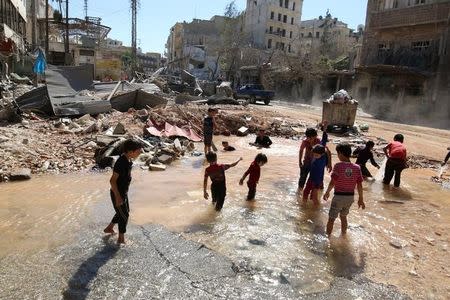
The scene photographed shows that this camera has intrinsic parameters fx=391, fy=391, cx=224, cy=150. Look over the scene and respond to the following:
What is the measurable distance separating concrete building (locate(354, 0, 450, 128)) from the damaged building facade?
76.9 feet

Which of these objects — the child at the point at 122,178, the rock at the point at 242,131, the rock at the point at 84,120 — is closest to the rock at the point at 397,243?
the child at the point at 122,178

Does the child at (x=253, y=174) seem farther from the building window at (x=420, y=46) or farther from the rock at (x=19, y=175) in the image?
the building window at (x=420, y=46)

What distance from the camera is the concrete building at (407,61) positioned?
2652 centimetres

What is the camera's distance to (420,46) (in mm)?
28328

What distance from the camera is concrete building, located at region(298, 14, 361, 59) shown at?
5953 centimetres

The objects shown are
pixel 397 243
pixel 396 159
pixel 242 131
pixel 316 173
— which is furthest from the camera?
pixel 242 131

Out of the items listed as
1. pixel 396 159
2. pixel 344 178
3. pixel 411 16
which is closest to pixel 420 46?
pixel 411 16

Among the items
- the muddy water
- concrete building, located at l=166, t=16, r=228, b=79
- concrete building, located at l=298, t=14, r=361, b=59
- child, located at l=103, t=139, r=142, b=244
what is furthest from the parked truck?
child, located at l=103, t=139, r=142, b=244

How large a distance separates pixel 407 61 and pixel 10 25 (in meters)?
27.0

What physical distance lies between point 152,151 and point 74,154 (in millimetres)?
1937

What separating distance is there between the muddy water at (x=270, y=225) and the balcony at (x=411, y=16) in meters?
22.1

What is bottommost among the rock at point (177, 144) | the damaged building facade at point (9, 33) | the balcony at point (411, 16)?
the rock at point (177, 144)

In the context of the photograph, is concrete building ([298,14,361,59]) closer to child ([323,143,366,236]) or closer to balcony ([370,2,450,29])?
balcony ([370,2,450,29])

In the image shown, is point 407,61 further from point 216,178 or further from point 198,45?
point 198,45
